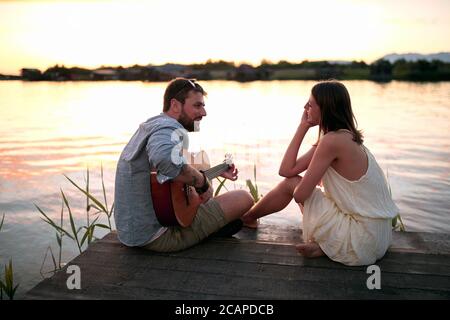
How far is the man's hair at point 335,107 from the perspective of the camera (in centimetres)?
324

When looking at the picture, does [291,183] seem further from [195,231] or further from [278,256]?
[195,231]

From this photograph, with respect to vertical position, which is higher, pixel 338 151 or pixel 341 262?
pixel 338 151

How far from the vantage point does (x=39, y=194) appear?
784cm

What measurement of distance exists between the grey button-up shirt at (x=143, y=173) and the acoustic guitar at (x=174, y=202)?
70 mm

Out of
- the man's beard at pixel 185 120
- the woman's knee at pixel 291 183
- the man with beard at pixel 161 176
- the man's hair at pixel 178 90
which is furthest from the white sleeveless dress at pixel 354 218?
the man's hair at pixel 178 90

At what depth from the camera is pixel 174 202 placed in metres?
3.29

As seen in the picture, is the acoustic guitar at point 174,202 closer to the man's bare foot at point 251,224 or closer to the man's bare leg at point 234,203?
the man's bare leg at point 234,203

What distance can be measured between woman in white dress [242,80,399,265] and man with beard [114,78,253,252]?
766mm

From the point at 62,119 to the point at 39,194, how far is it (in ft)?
37.3

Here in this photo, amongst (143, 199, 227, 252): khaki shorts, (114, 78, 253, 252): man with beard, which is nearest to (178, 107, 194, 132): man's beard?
(114, 78, 253, 252): man with beard

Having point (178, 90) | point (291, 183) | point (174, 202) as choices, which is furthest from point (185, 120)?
point (291, 183)

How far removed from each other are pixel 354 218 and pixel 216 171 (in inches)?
47.9
